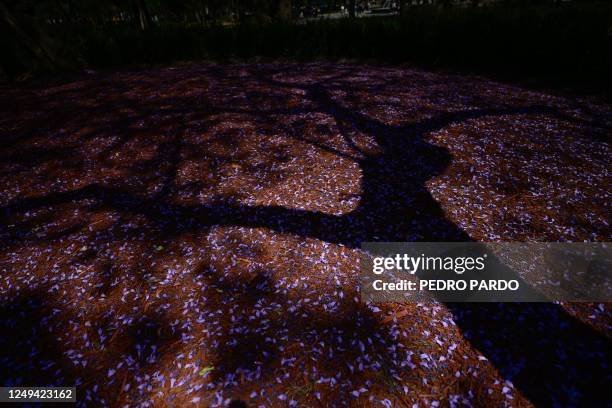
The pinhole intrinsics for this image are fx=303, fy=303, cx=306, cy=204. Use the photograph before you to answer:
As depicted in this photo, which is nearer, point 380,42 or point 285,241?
point 285,241

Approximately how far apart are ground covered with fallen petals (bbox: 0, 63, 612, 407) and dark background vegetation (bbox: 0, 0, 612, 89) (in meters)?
3.71

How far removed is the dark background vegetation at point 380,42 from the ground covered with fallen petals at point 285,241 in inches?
146

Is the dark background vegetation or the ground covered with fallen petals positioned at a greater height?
the dark background vegetation

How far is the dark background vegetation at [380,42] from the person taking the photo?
39.0 ft

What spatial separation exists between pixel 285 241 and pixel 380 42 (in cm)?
1653

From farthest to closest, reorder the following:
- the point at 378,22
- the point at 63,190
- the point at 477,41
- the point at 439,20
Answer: the point at 378,22
the point at 439,20
the point at 477,41
the point at 63,190

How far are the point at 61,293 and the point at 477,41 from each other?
58.3ft

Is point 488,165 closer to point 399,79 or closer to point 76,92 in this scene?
point 399,79

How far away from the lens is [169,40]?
757 inches

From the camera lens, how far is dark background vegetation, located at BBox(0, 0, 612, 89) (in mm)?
11883

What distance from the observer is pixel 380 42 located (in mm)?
17312

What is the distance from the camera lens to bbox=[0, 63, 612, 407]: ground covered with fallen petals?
3.10 meters

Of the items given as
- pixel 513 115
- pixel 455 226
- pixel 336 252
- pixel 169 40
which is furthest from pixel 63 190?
pixel 169 40

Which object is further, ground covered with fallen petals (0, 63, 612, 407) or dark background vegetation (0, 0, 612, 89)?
dark background vegetation (0, 0, 612, 89)
